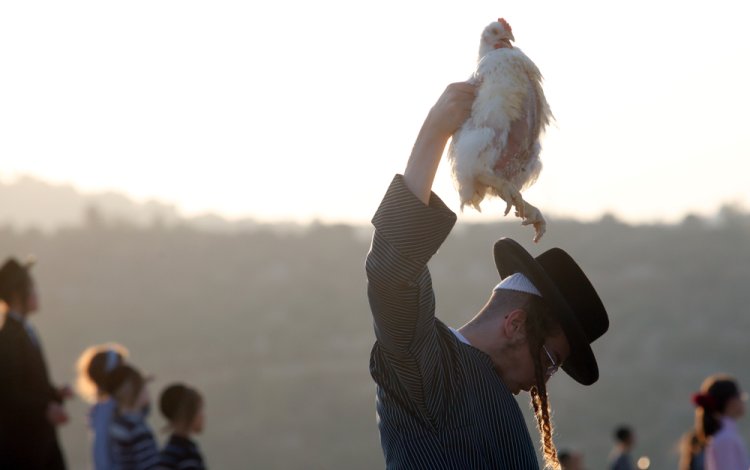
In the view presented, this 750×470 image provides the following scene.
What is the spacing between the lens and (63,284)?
5609cm

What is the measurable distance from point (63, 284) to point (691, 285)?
27.0 metres

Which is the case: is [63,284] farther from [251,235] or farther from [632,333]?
[632,333]

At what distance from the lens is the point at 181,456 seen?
705 cm

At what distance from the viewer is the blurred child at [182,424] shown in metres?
7.02

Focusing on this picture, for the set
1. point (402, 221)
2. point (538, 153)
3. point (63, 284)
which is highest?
point (63, 284)

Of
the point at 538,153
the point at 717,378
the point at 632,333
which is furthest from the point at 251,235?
the point at 538,153

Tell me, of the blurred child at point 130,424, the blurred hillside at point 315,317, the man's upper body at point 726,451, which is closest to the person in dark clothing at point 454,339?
the blurred child at point 130,424

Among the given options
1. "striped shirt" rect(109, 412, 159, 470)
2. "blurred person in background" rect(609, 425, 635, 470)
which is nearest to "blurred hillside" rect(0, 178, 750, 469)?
"blurred person in background" rect(609, 425, 635, 470)

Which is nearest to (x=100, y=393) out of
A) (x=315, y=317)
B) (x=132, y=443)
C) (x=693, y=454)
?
(x=132, y=443)

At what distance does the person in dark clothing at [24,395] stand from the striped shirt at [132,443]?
0.59 meters

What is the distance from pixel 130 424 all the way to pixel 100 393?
0.47 metres

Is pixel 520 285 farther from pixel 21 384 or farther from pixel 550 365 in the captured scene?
pixel 21 384

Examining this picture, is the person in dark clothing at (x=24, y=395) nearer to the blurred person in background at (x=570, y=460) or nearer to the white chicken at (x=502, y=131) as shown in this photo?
the white chicken at (x=502, y=131)

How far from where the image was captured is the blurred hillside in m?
43.0
